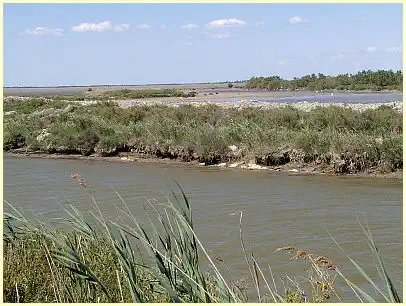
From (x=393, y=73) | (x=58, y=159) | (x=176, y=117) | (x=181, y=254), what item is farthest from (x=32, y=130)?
(x=393, y=73)

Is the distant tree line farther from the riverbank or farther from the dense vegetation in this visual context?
the riverbank

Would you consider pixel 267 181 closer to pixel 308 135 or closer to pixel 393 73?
pixel 308 135

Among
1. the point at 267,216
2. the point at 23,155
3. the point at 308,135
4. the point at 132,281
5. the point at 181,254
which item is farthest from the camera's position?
the point at 23,155

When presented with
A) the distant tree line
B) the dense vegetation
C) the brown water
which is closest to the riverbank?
the dense vegetation

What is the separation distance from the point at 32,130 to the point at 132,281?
2276 cm

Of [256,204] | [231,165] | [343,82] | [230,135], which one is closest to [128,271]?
[256,204]

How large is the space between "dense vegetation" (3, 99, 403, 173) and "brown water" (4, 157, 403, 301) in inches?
38.5

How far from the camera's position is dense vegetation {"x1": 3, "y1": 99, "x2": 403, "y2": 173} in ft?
54.6

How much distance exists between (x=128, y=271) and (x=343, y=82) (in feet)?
252

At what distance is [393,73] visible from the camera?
74625mm

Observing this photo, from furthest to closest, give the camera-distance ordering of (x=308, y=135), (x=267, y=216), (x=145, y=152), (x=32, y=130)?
(x=32, y=130), (x=145, y=152), (x=308, y=135), (x=267, y=216)

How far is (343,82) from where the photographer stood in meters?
77.4

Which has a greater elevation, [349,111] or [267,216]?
[349,111]

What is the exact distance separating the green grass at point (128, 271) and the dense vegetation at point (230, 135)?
12.2 meters
